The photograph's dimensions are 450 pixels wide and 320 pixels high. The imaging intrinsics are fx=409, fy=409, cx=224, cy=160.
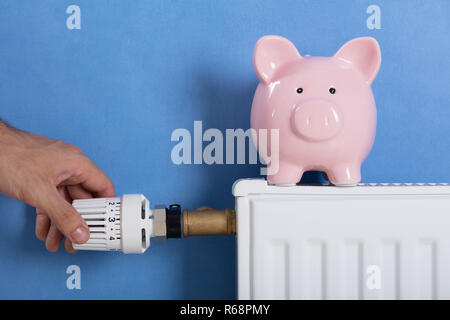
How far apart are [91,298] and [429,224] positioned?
1.68ft

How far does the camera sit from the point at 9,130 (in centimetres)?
56

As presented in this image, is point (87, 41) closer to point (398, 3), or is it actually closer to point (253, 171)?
point (253, 171)

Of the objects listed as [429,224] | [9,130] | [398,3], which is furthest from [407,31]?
[9,130]

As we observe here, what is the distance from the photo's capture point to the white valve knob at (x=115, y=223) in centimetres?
51

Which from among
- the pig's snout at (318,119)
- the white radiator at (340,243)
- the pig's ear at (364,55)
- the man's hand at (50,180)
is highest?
the pig's ear at (364,55)

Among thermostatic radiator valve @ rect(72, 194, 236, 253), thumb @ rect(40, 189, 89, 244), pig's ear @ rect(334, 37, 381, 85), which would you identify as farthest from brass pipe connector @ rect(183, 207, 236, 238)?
pig's ear @ rect(334, 37, 381, 85)

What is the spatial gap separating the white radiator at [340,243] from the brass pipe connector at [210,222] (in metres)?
0.03

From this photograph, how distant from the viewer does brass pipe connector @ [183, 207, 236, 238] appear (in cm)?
55

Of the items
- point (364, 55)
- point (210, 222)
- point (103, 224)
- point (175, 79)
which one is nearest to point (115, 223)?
point (103, 224)

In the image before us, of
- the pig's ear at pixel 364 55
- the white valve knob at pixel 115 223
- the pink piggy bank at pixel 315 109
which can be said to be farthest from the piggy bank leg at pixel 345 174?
the white valve knob at pixel 115 223

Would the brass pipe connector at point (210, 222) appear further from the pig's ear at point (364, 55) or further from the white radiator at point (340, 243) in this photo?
the pig's ear at point (364, 55)

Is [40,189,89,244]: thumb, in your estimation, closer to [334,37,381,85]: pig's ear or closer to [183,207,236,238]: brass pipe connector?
[183,207,236,238]: brass pipe connector

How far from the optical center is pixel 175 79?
65 centimetres
